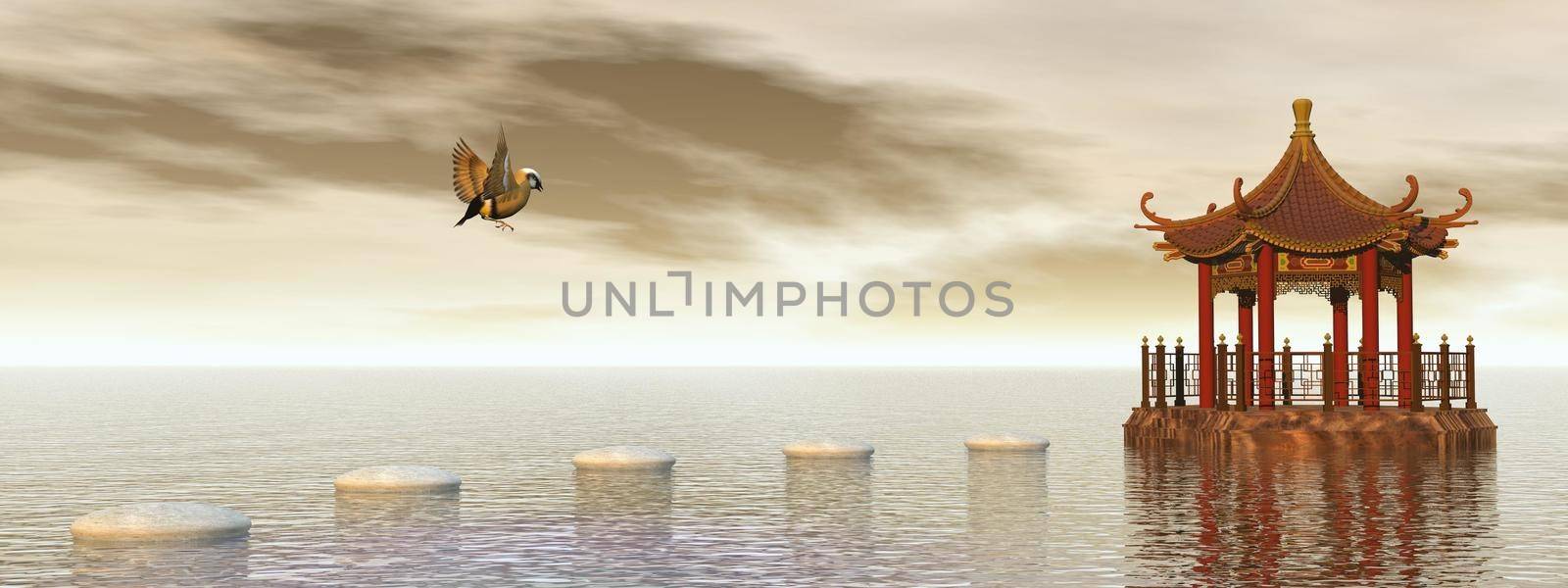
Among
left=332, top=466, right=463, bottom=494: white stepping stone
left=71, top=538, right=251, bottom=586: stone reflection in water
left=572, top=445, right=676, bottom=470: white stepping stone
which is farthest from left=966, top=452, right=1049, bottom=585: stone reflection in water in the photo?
left=332, top=466, right=463, bottom=494: white stepping stone

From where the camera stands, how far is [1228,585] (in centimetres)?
1870

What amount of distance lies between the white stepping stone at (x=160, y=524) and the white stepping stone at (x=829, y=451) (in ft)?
60.5

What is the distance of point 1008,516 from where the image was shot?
26859 millimetres

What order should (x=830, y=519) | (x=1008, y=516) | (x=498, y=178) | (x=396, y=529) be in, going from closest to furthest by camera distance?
1. (x=498, y=178)
2. (x=396, y=529)
3. (x=830, y=519)
4. (x=1008, y=516)

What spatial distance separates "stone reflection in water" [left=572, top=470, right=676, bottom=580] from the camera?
21.3 meters

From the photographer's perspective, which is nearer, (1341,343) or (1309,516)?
(1309,516)

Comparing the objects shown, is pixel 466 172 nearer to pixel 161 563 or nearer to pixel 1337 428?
pixel 161 563

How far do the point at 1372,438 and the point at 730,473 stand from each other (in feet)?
48.3

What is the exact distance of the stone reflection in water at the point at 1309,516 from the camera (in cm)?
2002

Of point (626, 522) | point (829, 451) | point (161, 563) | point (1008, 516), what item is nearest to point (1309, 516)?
point (1008, 516)

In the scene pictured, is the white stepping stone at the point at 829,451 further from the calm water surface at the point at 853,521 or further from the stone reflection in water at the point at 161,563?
the stone reflection in water at the point at 161,563

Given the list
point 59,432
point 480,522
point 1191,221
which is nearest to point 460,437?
point 59,432

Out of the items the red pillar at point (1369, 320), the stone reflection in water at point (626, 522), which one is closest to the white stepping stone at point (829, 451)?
the stone reflection in water at point (626, 522)

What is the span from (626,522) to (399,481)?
698 centimetres
